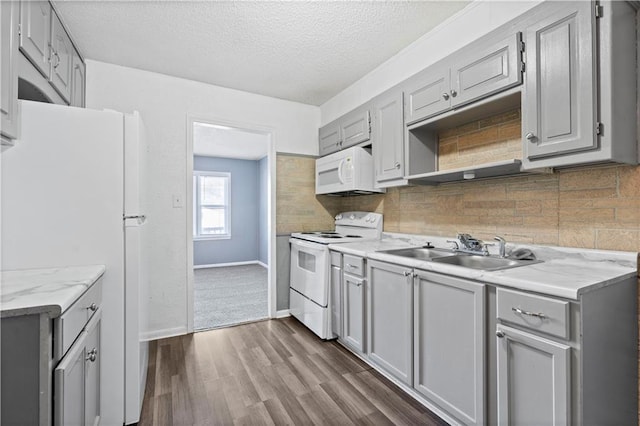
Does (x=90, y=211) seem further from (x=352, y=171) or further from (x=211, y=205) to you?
(x=211, y=205)

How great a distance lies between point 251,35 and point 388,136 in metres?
1.29

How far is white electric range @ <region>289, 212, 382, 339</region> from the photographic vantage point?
8.85 feet

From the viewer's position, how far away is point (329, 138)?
134 inches

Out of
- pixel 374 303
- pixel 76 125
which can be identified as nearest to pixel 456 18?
pixel 374 303

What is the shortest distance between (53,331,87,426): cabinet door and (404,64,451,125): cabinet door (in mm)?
2247

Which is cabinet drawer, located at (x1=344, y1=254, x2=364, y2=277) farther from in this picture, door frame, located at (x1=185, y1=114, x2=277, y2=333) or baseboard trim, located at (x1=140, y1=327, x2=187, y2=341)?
baseboard trim, located at (x1=140, y1=327, x2=187, y2=341)

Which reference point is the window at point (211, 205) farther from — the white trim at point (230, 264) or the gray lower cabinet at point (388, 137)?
the gray lower cabinet at point (388, 137)

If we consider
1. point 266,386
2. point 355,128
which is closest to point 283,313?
point 266,386

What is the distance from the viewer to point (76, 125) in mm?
1516

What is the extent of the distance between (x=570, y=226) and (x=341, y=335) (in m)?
1.76

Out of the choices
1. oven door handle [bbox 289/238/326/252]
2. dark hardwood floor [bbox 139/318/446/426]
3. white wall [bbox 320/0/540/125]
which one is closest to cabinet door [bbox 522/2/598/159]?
white wall [bbox 320/0/540/125]

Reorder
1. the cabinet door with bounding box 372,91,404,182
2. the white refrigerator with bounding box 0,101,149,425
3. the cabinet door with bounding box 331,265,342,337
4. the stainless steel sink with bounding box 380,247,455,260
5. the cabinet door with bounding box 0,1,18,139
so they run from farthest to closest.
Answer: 1. the cabinet door with bounding box 331,265,342,337
2. the cabinet door with bounding box 372,91,404,182
3. the stainless steel sink with bounding box 380,247,455,260
4. the white refrigerator with bounding box 0,101,149,425
5. the cabinet door with bounding box 0,1,18,139

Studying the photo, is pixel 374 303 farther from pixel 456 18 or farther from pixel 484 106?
pixel 456 18

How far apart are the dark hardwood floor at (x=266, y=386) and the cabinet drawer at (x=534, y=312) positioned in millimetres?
820
